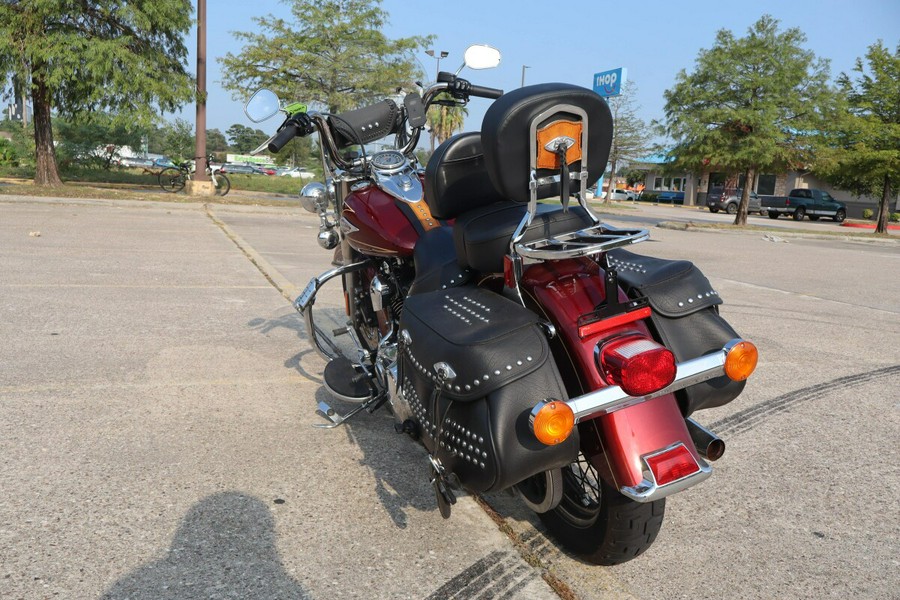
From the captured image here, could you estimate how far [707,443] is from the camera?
232 cm

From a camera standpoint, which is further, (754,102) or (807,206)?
(807,206)

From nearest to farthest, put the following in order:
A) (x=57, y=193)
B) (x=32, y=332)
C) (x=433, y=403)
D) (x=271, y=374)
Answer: (x=433, y=403) < (x=271, y=374) < (x=32, y=332) < (x=57, y=193)

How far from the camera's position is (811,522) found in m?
2.83

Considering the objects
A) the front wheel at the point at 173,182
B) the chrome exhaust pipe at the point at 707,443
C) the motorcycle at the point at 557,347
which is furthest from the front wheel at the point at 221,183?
the chrome exhaust pipe at the point at 707,443

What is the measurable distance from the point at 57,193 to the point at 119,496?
58.2ft

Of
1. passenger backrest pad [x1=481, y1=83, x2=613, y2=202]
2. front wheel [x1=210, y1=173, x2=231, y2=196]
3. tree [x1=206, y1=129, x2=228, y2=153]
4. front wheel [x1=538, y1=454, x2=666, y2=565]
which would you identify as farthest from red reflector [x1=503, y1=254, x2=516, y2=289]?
tree [x1=206, y1=129, x2=228, y2=153]

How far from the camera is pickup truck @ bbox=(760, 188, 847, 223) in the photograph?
124 ft

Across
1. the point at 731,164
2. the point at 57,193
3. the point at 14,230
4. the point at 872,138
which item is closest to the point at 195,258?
the point at 14,230

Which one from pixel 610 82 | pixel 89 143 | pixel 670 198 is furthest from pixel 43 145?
pixel 670 198

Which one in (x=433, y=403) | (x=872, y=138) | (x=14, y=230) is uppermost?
(x=872, y=138)

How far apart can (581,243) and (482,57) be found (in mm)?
2023

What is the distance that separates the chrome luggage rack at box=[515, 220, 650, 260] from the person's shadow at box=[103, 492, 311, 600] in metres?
1.30

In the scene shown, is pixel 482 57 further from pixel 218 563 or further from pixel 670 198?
pixel 670 198

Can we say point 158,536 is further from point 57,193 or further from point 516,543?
point 57,193
